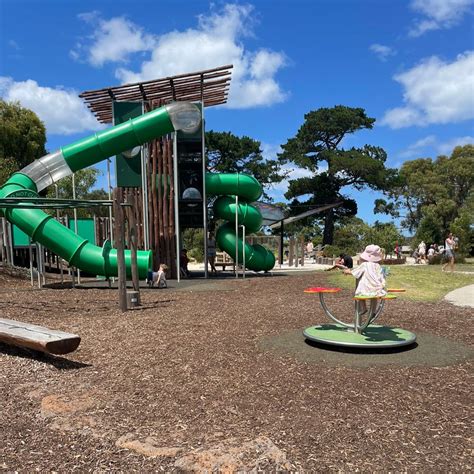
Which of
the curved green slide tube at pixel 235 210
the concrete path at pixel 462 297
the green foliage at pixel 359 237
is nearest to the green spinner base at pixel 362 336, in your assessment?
the concrete path at pixel 462 297

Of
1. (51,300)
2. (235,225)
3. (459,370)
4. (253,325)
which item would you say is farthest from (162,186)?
(459,370)

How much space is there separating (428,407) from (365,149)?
3667 cm

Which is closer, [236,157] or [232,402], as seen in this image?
[232,402]

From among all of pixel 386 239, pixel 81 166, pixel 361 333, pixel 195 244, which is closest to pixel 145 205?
pixel 81 166

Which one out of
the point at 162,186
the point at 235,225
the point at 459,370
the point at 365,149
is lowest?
the point at 459,370

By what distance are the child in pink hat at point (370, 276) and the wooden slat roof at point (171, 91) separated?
33.5 ft

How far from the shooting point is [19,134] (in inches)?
1254

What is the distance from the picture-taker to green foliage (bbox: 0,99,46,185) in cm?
3122

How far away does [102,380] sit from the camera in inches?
Result: 190

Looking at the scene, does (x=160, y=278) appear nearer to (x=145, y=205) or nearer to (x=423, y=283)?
(x=145, y=205)

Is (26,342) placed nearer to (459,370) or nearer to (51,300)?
(459,370)

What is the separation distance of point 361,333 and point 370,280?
0.86m

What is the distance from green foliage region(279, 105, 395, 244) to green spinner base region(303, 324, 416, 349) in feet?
94.8

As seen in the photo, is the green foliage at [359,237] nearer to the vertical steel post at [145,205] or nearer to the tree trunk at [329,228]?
the tree trunk at [329,228]
